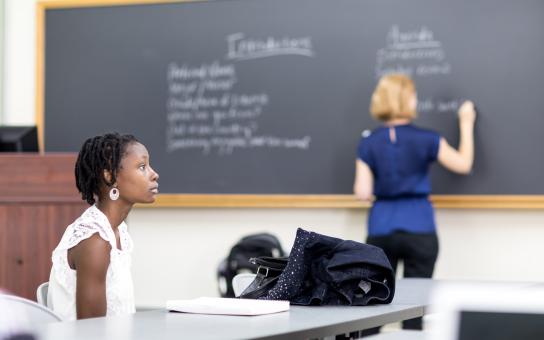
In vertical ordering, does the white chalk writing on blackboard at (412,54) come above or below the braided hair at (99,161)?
above

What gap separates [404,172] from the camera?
461 cm

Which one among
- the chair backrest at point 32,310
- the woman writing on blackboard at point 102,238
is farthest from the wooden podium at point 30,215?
the chair backrest at point 32,310

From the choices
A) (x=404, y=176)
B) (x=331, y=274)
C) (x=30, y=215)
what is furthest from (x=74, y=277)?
(x=404, y=176)

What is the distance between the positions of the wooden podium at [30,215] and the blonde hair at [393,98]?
5.02ft

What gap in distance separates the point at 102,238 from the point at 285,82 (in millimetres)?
2789

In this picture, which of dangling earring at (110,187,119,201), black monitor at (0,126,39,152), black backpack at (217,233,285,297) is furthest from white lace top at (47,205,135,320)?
black backpack at (217,233,285,297)

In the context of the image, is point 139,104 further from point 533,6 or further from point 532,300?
point 532,300

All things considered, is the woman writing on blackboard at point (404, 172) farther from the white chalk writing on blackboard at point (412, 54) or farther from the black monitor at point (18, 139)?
the black monitor at point (18, 139)

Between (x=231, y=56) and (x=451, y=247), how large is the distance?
1.58m

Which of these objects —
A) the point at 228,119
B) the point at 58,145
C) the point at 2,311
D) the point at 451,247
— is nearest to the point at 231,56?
the point at 228,119

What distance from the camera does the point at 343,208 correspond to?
5156 millimetres

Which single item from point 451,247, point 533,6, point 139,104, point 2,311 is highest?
point 533,6

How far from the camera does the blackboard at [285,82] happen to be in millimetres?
4840

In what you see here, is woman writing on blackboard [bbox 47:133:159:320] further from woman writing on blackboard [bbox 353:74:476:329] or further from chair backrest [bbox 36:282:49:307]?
woman writing on blackboard [bbox 353:74:476:329]
